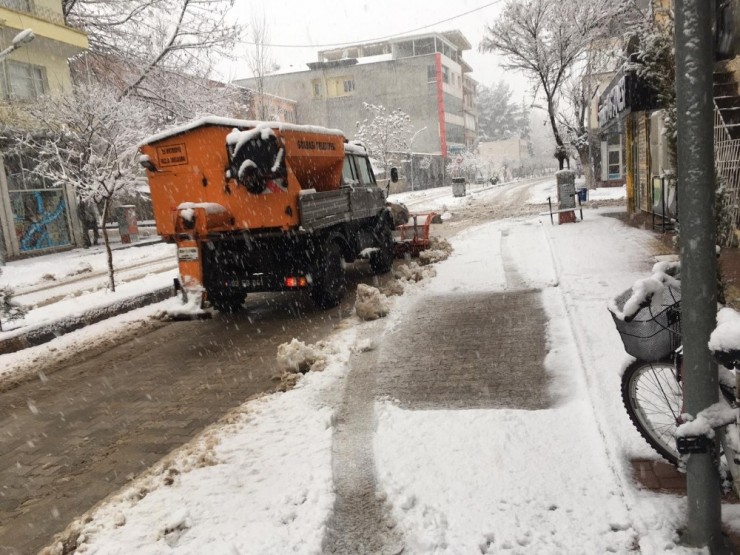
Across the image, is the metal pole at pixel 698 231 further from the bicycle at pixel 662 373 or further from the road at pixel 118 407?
the road at pixel 118 407

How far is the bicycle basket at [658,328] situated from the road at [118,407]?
11.2ft

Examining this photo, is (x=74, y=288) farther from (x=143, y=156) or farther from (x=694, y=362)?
(x=694, y=362)

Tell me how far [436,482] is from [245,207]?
18.5 ft

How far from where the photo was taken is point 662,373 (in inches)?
134

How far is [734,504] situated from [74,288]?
44.2 feet

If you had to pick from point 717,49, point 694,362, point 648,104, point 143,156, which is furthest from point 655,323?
point 648,104

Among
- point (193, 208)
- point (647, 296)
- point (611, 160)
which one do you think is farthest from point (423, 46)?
point (647, 296)

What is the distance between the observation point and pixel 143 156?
8.41 m

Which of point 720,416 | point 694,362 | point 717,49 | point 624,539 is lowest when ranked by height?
point 624,539

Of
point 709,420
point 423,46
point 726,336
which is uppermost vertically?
point 423,46

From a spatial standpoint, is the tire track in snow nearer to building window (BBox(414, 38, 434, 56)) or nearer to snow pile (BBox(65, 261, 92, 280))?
snow pile (BBox(65, 261, 92, 280))

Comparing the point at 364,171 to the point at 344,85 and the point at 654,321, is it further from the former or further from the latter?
the point at 344,85

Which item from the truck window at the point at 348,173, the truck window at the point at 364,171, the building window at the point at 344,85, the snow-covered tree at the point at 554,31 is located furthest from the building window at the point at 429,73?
the truck window at the point at 348,173

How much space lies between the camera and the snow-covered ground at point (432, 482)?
9.86 feet
